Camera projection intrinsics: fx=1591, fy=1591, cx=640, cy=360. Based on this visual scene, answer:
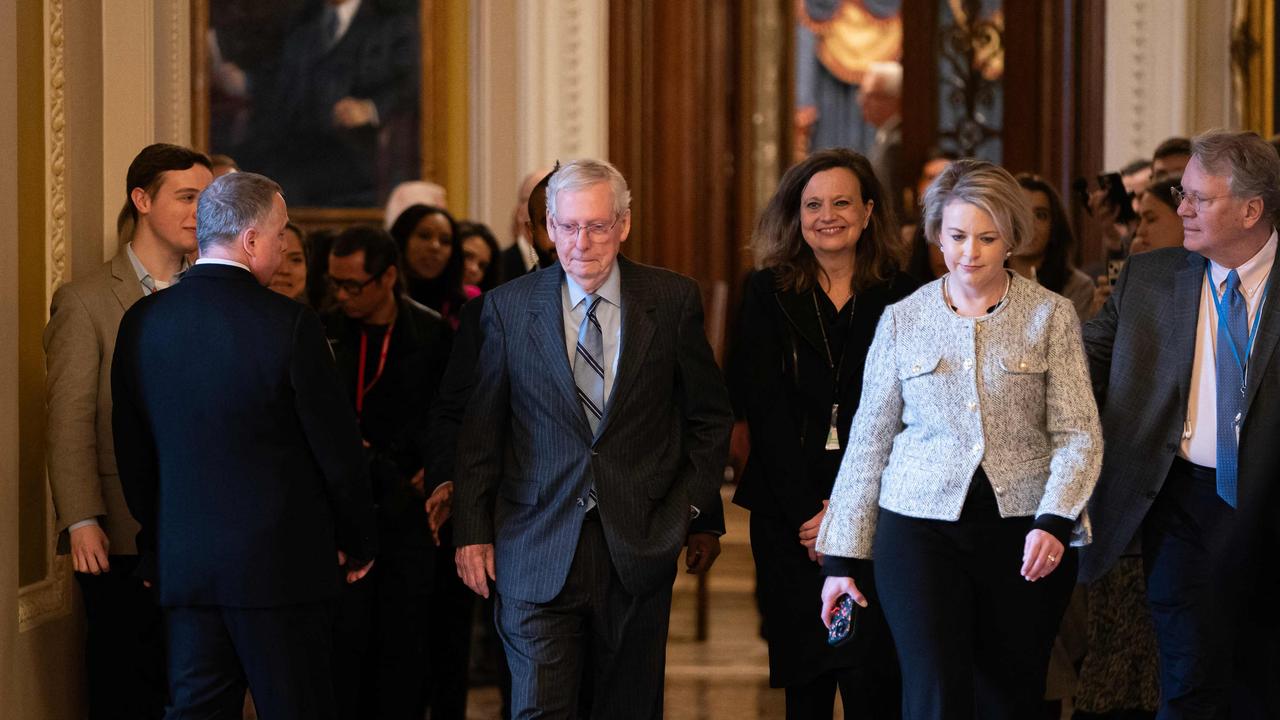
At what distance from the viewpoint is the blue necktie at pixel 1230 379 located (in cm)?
395

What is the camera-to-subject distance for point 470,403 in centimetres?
402

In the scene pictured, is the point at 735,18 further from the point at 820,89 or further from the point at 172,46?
the point at 172,46

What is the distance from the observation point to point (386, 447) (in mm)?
5086

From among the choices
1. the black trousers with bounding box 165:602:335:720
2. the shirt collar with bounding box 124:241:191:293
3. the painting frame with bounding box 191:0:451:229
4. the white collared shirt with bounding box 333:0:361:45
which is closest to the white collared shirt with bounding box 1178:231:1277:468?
the black trousers with bounding box 165:602:335:720

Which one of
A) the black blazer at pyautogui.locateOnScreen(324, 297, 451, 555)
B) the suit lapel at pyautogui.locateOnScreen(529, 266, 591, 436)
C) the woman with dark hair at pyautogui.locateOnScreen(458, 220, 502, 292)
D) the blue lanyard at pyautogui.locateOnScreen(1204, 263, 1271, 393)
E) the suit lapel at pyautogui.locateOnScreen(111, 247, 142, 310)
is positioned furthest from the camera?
the woman with dark hair at pyautogui.locateOnScreen(458, 220, 502, 292)

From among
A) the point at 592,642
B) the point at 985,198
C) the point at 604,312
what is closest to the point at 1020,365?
the point at 985,198

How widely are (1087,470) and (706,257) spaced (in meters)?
7.18

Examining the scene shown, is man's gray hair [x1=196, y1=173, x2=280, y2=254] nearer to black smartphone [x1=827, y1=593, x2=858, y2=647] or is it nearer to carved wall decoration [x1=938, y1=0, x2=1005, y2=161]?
black smartphone [x1=827, y1=593, x2=858, y2=647]

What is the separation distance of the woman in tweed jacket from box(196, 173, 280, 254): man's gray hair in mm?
1562

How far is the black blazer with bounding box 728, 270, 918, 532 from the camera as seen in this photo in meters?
4.39

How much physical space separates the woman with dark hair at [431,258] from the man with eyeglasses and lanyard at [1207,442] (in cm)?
273

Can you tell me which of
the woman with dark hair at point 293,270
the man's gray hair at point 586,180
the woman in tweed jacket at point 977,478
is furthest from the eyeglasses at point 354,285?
the woman in tweed jacket at point 977,478

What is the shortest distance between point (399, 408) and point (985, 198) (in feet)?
7.09

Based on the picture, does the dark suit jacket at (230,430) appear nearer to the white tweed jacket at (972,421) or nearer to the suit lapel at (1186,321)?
the white tweed jacket at (972,421)
